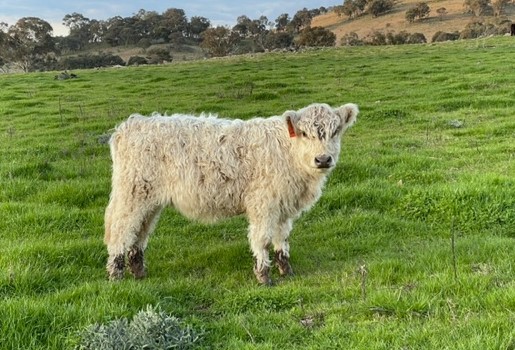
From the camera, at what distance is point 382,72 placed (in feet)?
100

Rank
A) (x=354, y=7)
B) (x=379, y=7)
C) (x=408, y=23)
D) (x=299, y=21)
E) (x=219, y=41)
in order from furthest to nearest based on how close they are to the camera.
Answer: (x=299, y=21)
(x=354, y=7)
(x=379, y=7)
(x=408, y=23)
(x=219, y=41)

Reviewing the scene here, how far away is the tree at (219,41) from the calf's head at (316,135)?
85.4 metres

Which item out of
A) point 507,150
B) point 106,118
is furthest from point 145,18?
point 507,150

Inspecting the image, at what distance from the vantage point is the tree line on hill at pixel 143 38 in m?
78.8

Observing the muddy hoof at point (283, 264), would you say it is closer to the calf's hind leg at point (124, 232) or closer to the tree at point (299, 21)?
the calf's hind leg at point (124, 232)

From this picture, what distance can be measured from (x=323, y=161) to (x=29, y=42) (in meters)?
84.0

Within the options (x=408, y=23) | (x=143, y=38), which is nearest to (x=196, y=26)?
(x=143, y=38)

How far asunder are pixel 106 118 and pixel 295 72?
16531 millimetres

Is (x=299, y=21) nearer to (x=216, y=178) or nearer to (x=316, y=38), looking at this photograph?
(x=316, y=38)

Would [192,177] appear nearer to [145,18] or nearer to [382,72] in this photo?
[382,72]

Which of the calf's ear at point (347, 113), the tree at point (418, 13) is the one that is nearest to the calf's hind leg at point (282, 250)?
the calf's ear at point (347, 113)

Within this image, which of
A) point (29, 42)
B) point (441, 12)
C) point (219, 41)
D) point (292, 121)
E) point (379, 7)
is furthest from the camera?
point (379, 7)

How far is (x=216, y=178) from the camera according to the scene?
758cm

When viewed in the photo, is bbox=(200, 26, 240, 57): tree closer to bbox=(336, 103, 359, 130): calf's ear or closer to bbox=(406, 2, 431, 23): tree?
bbox=(406, 2, 431, 23): tree
